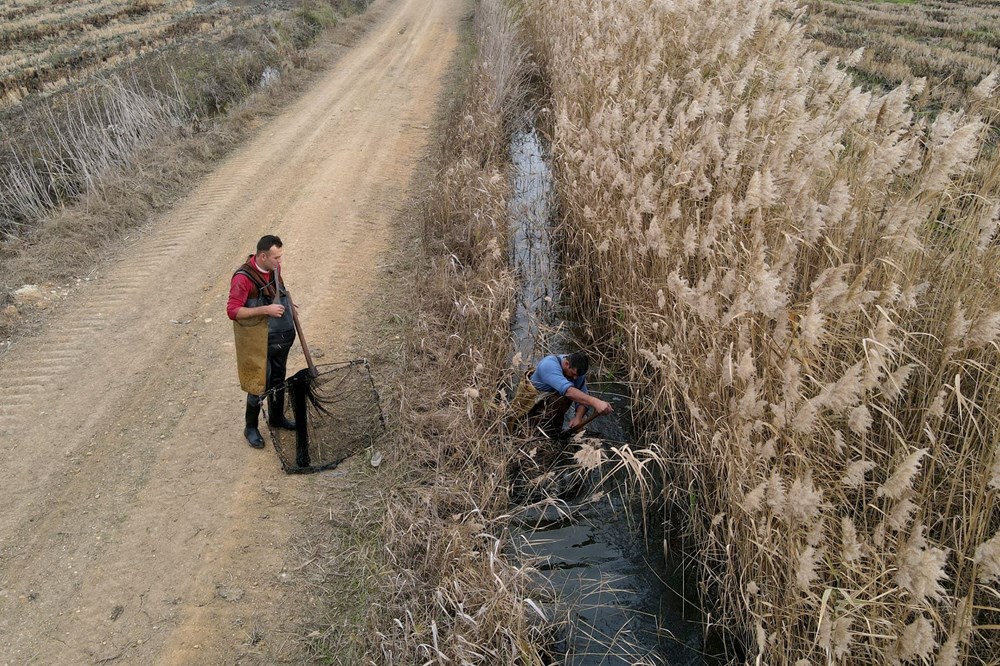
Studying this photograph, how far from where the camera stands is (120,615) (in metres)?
3.63

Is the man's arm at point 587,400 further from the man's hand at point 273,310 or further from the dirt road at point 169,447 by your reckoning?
the man's hand at point 273,310

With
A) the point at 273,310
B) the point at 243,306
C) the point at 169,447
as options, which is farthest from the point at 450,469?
the point at 169,447

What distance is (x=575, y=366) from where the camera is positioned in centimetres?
453

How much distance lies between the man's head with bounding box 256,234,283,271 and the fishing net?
796mm

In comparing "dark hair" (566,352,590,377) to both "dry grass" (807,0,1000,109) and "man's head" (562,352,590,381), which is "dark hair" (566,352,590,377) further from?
Result: "dry grass" (807,0,1000,109)

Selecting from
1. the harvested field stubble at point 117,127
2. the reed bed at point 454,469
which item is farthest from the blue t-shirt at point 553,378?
the harvested field stubble at point 117,127

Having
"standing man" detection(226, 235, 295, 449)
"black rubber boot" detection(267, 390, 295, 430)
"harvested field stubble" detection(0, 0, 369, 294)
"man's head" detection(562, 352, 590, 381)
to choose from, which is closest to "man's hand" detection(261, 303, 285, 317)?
"standing man" detection(226, 235, 295, 449)

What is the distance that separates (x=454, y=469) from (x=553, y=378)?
0.95 meters

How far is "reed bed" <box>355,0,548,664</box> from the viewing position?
3.25 m

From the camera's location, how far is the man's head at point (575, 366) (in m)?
4.52

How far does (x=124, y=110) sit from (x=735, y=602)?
32.7ft

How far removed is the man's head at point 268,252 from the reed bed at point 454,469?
138 cm

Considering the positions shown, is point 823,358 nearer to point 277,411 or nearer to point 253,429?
point 277,411

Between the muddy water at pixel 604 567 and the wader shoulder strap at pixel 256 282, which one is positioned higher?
the wader shoulder strap at pixel 256 282
